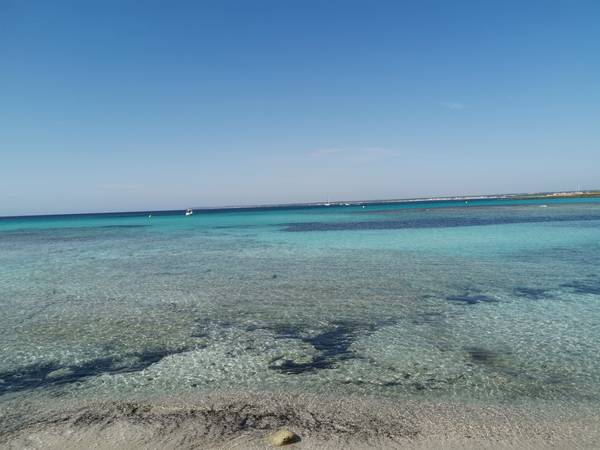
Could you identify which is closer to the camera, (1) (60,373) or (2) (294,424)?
(2) (294,424)

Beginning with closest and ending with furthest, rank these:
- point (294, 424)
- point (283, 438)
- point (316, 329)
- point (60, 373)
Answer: point (283, 438)
point (294, 424)
point (60, 373)
point (316, 329)

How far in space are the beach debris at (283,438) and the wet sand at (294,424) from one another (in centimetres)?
9

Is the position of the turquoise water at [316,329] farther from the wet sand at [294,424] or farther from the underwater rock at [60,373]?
the wet sand at [294,424]

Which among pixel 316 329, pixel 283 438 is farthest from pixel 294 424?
pixel 316 329

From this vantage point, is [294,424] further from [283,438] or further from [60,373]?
[60,373]

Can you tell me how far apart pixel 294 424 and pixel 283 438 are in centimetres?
52

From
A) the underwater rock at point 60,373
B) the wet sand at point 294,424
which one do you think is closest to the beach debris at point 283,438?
the wet sand at point 294,424

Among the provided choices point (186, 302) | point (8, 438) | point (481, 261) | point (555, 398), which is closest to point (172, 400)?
point (8, 438)

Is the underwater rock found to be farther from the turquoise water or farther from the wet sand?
the wet sand

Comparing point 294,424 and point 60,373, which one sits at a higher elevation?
Answer: point 60,373

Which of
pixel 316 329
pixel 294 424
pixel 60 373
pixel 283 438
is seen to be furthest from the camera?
pixel 316 329

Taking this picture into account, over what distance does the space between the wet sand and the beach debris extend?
93mm

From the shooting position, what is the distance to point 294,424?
227 inches

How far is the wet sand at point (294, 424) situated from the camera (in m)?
5.32
